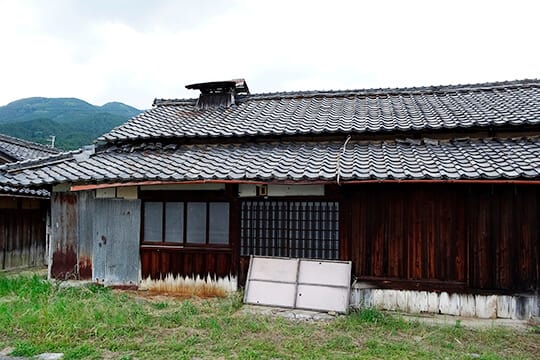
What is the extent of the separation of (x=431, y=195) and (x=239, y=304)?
427cm

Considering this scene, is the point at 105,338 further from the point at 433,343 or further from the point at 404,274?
the point at 404,274

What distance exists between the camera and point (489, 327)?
6.37 metres

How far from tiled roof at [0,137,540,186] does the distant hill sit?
28935 mm

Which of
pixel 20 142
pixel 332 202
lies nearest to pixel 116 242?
pixel 332 202

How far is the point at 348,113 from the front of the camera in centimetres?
1043

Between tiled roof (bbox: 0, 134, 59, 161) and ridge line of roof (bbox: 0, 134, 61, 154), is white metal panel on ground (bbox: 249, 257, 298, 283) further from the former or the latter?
ridge line of roof (bbox: 0, 134, 61, 154)

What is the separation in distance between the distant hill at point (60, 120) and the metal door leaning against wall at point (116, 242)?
95.5 ft

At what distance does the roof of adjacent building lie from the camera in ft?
22.9

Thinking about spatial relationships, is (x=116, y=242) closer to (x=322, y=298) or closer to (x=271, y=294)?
(x=271, y=294)

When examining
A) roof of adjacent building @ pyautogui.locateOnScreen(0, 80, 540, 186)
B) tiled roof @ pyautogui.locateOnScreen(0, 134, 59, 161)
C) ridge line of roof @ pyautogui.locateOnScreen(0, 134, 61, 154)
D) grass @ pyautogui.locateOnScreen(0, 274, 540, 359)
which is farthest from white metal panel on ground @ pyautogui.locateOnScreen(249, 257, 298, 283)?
ridge line of roof @ pyautogui.locateOnScreen(0, 134, 61, 154)

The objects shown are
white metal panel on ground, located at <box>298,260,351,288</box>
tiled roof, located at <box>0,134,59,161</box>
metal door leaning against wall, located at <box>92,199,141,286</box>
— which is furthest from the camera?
tiled roof, located at <box>0,134,59,161</box>

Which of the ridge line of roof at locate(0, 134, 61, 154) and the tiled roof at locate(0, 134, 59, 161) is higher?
the ridge line of roof at locate(0, 134, 61, 154)

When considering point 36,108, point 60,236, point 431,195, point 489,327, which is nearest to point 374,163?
point 431,195

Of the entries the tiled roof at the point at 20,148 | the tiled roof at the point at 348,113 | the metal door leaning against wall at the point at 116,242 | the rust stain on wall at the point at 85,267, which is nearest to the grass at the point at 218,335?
the metal door leaning against wall at the point at 116,242
